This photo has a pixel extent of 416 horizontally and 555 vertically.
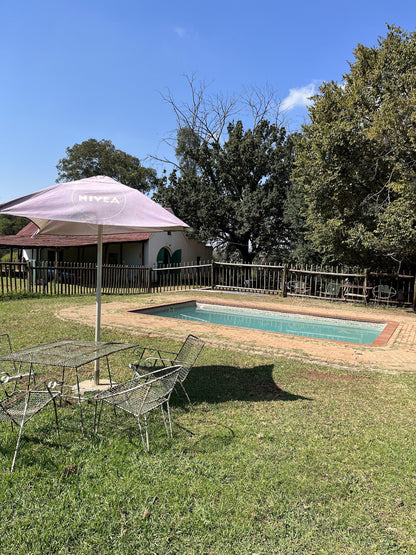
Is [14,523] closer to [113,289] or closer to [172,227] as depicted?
[172,227]

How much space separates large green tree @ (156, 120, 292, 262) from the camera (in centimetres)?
2570

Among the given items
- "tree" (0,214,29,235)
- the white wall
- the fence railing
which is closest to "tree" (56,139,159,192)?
"tree" (0,214,29,235)

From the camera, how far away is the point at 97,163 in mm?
41719

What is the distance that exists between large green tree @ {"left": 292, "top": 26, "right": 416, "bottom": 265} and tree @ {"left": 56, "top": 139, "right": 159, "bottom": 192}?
26.9 metres

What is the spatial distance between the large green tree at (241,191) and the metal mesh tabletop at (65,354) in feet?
71.3

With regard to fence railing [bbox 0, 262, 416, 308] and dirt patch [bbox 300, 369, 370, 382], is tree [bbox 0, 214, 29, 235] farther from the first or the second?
dirt patch [bbox 300, 369, 370, 382]

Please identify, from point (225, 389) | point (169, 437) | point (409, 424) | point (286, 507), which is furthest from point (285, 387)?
point (286, 507)

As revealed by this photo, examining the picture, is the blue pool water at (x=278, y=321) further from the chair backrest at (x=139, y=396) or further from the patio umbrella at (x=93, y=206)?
the chair backrest at (x=139, y=396)

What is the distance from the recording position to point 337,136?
48.8ft

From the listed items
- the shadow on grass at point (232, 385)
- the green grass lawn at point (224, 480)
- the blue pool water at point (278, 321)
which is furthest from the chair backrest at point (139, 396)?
the blue pool water at point (278, 321)

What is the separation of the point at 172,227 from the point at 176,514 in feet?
9.84

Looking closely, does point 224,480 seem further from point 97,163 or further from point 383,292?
point 97,163

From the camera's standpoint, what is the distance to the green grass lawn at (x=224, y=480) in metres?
2.33

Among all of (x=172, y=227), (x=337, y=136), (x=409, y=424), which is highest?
(x=337, y=136)
